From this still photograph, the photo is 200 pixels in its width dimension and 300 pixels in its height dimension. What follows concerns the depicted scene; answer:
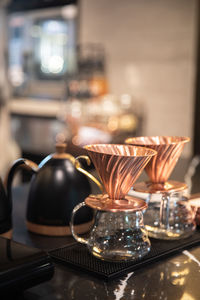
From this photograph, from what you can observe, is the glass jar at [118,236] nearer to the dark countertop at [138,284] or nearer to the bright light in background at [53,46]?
the dark countertop at [138,284]

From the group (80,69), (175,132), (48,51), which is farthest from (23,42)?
(175,132)

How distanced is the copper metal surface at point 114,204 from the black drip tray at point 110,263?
0.11m

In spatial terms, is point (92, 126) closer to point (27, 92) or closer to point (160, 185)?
point (27, 92)

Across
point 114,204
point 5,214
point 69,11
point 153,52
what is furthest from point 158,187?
point 69,11

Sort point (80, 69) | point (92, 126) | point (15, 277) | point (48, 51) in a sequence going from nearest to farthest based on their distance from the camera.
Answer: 1. point (15, 277)
2. point (92, 126)
3. point (80, 69)
4. point (48, 51)

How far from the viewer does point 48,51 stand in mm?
5953

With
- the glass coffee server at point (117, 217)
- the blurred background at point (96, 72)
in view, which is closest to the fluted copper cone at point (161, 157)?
the glass coffee server at point (117, 217)

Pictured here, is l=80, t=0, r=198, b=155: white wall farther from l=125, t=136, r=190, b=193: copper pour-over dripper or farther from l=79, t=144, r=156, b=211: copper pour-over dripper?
l=79, t=144, r=156, b=211: copper pour-over dripper

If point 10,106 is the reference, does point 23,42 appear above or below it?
above

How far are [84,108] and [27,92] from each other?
1963mm

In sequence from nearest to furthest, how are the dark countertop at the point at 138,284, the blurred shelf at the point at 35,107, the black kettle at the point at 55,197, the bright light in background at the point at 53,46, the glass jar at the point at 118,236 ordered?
the dark countertop at the point at 138,284, the glass jar at the point at 118,236, the black kettle at the point at 55,197, the blurred shelf at the point at 35,107, the bright light in background at the point at 53,46

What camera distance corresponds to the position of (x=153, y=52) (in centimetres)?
472

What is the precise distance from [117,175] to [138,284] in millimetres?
199

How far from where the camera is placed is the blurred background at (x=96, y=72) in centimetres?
445
